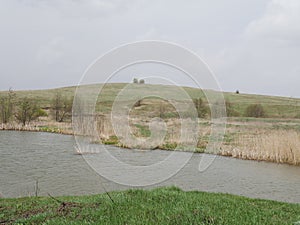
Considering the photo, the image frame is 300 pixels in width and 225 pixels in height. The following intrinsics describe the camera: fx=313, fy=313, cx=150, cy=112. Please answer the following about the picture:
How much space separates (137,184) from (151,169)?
292 centimetres

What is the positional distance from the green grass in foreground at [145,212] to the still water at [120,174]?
3.47 metres

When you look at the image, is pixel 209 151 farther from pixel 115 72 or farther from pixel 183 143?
pixel 115 72

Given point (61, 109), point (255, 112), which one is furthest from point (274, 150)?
point (255, 112)

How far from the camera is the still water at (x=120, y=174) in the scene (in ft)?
35.6

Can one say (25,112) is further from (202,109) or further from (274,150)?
(274,150)

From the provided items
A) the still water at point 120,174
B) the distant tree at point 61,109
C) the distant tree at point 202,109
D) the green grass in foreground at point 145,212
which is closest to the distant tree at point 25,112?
the distant tree at point 61,109

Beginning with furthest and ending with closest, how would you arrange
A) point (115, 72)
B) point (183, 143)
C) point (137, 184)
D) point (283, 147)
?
point (183, 143) → point (283, 147) → point (137, 184) → point (115, 72)

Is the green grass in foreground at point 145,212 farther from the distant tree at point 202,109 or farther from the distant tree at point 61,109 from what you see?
the distant tree at point 61,109

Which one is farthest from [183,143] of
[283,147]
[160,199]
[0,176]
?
[160,199]

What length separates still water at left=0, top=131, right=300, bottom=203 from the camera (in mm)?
10852

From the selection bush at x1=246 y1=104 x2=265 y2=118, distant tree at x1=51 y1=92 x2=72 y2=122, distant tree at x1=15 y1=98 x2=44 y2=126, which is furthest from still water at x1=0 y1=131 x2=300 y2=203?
bush at x1=246 y1=104 x2=265 y2=118

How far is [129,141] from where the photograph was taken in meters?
22.4

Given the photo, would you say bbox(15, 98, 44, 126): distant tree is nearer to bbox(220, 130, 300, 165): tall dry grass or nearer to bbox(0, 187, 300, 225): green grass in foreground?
bbox(220, 130, 300, 165): tall dry grass

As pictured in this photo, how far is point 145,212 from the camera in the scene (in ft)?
18.7
